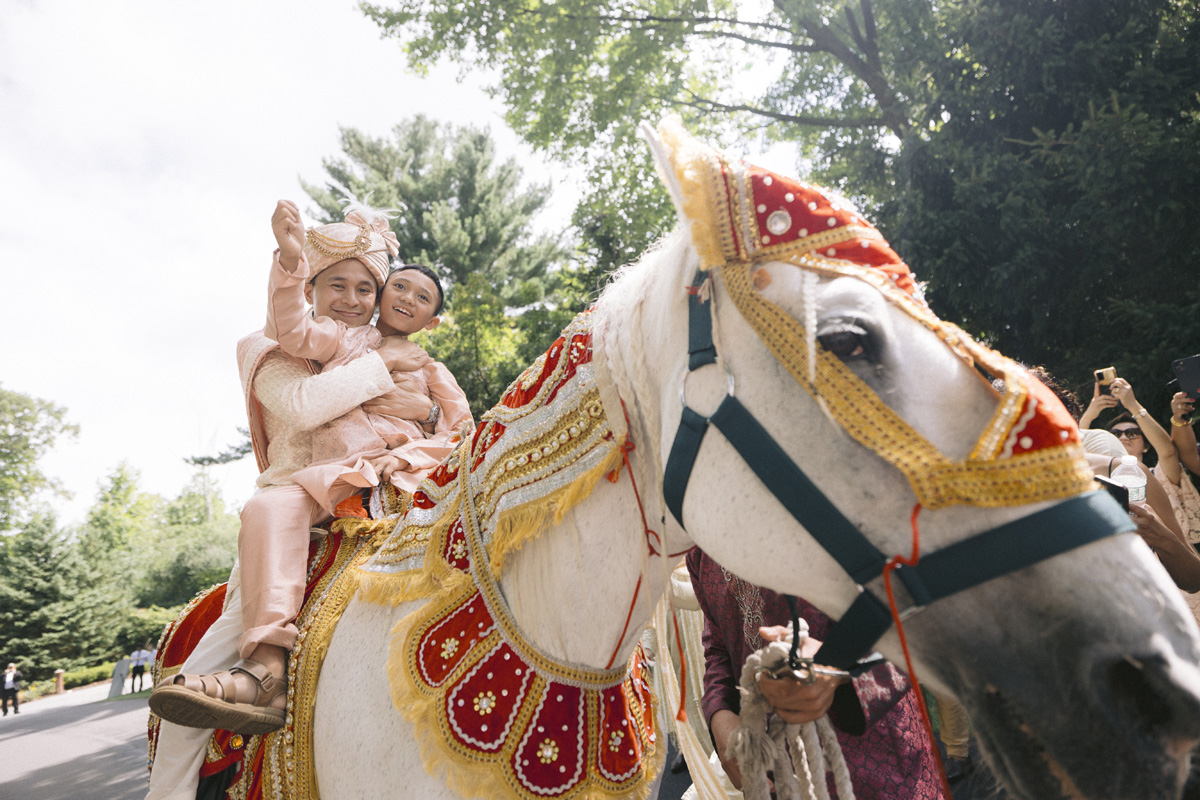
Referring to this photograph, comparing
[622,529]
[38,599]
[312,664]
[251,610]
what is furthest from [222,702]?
[38,599]

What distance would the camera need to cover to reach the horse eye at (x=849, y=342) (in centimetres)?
104

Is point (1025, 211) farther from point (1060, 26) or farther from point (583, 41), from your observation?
point (583, 41)

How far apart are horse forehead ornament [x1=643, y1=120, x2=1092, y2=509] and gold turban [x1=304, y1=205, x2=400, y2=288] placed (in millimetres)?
1762

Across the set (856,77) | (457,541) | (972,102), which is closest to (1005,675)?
(457,541)

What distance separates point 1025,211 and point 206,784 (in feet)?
27.9

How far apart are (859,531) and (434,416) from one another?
6.45 ft

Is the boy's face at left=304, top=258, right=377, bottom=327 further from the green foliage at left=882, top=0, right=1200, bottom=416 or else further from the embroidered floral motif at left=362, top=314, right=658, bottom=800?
the green foliage at left=882, top=0, right=1200, bottom=416

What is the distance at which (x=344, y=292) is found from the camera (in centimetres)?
274

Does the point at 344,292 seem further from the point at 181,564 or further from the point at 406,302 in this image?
the point at 181,564

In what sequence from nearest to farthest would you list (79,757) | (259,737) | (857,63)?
(259,737)
(79,757)
(857,63)

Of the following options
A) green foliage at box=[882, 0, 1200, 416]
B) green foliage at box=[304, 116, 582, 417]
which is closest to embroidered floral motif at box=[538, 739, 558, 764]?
green foliage at box=[882, 0, 1200, 416]

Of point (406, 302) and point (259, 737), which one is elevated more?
point (406, 302)

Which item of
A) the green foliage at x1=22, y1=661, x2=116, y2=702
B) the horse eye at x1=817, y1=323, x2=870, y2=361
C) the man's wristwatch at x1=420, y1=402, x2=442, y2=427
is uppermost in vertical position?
the horse eye at x1=817, y1=323, x2=870, y2=361

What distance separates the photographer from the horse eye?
3.42 ft
